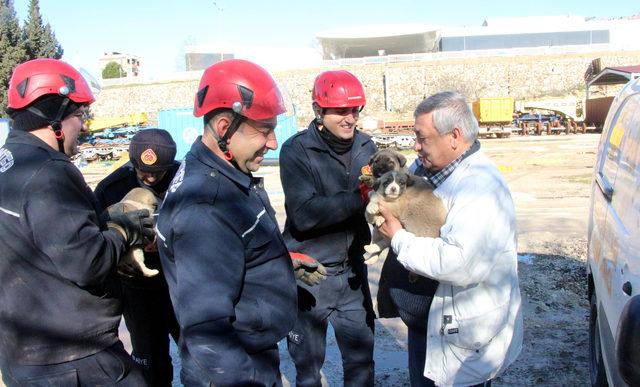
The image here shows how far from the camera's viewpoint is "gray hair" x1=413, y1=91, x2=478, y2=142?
8.82 ft

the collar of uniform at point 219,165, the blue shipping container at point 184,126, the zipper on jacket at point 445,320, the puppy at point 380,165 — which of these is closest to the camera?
the collar of uniform at point 219,165

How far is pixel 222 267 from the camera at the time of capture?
1998mm

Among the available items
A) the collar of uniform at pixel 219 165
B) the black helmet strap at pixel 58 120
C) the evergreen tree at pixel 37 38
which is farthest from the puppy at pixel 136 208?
the evergreen tree at pixel 37 38

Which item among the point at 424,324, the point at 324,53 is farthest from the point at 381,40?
the point at 424,324

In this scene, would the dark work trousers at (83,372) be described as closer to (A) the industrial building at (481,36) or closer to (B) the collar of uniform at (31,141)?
(B) the collar of uniform at (31,141)

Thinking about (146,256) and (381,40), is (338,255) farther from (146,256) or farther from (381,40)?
(381,40)

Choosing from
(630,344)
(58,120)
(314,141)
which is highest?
(58,120)

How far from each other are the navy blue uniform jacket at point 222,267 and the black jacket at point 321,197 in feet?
3.62

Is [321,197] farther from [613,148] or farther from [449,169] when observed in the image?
[613,148]

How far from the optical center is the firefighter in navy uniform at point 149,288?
3.78 meters

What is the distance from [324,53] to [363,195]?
3190 inches

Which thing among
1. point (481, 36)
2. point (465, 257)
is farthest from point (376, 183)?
point (481, 36)

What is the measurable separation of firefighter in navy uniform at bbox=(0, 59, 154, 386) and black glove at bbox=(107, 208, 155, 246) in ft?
0.41

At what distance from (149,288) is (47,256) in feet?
4.62
